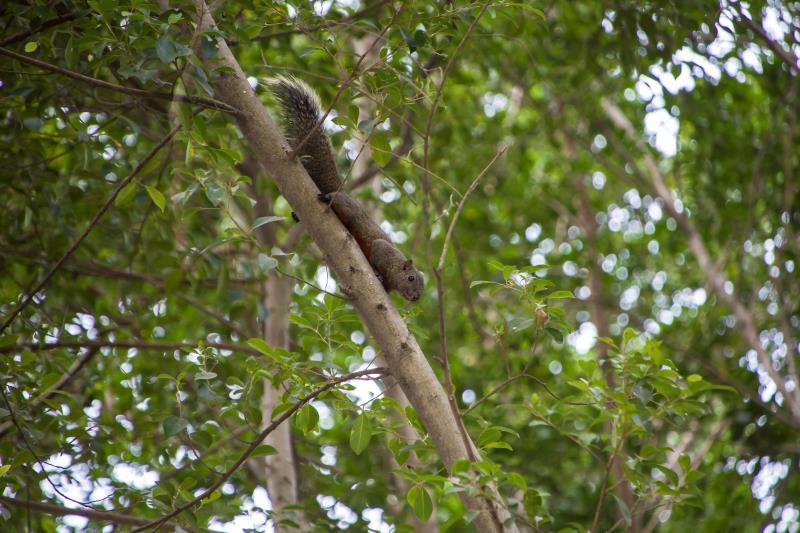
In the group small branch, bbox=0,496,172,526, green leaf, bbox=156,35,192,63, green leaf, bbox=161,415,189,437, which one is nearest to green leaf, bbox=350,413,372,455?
green leaf, bbox=161,415,189,437

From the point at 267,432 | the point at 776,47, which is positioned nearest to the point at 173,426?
the point at 267,432

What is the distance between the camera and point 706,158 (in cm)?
588

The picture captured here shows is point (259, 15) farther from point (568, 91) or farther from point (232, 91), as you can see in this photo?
point (568, 91)

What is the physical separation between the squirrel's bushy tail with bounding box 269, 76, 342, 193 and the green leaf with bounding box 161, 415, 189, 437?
1.35 metres

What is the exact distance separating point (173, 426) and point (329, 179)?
1.63m

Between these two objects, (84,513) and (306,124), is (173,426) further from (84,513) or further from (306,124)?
(306,124)

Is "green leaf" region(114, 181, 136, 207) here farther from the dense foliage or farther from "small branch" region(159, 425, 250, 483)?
"small branch" region(159, 425, 250, 483)

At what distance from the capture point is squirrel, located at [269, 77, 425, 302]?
3.49 meters

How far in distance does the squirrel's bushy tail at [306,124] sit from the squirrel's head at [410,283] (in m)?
0.70

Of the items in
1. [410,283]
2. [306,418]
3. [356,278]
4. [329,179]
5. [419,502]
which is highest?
[329,179]

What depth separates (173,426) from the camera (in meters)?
2.43

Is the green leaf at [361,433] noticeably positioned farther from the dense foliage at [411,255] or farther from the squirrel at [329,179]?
the squirrel at [329,179]

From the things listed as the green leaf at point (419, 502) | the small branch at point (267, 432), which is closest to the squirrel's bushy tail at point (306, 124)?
the small branch at point (267, 432)

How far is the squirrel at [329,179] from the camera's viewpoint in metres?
3.49
